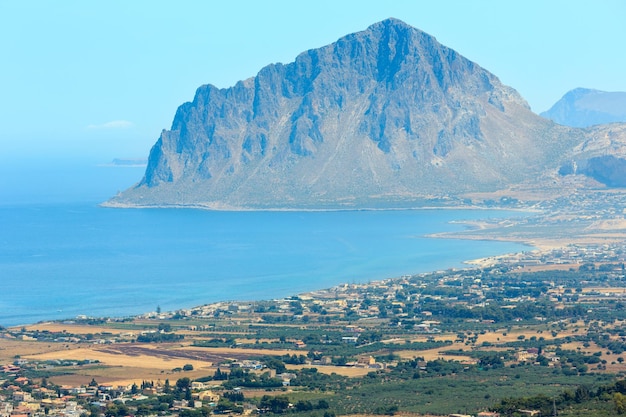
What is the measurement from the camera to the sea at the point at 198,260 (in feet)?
403

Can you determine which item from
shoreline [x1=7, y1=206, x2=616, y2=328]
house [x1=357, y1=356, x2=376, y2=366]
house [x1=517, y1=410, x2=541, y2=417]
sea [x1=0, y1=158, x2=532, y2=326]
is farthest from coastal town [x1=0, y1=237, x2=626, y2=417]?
shoreline [x1=7, y1=206, x2=616, y2=328]

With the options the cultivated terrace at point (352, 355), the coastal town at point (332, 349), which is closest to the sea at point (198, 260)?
the coastal town at point (332, 349)

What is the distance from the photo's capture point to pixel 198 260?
503 feet

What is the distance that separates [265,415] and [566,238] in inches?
4014

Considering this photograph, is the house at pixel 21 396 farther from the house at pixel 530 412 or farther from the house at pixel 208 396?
the house at pixel 530 412

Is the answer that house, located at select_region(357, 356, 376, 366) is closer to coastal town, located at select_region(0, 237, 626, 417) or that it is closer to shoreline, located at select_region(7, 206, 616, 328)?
coastal town, located at select_region(0, 237, 626, 417)

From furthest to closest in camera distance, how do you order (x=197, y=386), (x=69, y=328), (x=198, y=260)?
(x=198, y=260), (x=69, y=328), (x=197, y=386)

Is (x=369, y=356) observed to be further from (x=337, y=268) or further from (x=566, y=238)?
(x=566, y=238)

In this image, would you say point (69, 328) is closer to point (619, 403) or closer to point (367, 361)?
point (367, 361)

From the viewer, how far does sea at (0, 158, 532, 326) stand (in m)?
123

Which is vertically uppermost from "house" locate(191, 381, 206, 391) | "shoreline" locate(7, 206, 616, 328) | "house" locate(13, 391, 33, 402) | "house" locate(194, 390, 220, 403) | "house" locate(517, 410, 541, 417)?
"shoreline" locate(7, 206, 616, 328)

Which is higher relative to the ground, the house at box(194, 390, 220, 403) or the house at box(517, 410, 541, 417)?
the house at box(517, 410, 541, 417)

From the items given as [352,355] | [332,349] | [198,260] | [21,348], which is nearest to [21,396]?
[21,348]

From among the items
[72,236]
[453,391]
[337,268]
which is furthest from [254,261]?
[453,391]
